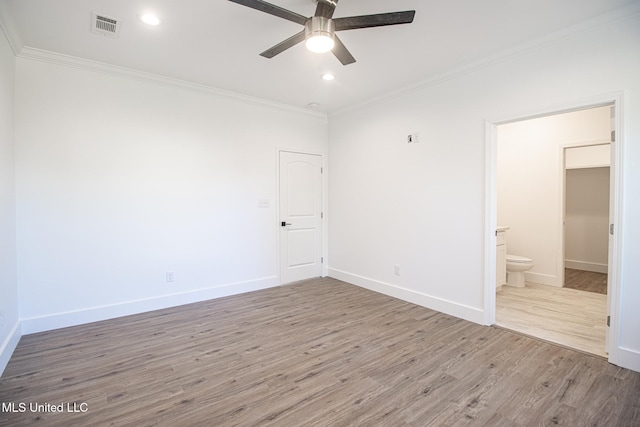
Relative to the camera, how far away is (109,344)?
112 inches

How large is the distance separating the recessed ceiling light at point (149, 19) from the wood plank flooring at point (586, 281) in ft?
20.4

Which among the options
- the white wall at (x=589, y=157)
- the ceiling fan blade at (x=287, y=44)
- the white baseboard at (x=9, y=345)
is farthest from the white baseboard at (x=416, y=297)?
the white baseboard at (x=9, y=345)

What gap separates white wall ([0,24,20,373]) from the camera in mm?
2494

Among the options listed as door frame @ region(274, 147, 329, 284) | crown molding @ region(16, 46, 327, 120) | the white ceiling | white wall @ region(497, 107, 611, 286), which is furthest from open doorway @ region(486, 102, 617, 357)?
crown molding @ region(16, 46, 327, 120)

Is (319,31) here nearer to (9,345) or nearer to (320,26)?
(320,26)

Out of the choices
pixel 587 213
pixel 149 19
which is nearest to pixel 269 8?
pixel 149 19

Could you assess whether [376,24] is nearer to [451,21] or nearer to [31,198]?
[451,21]

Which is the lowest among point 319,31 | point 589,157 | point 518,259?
point 518,259

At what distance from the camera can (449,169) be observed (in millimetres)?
3572

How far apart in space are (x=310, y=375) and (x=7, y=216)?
3009 mm

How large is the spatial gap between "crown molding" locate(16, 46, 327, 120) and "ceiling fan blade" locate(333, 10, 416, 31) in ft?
8.41

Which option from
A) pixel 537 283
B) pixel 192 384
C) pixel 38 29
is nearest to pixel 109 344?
pixel 192 384

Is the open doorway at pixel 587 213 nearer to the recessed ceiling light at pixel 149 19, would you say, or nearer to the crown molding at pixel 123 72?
the crown molding at pixel 123 72

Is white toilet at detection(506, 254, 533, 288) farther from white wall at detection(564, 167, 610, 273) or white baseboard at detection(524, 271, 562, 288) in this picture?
white wall at detection(564, 167, 610, 273)
